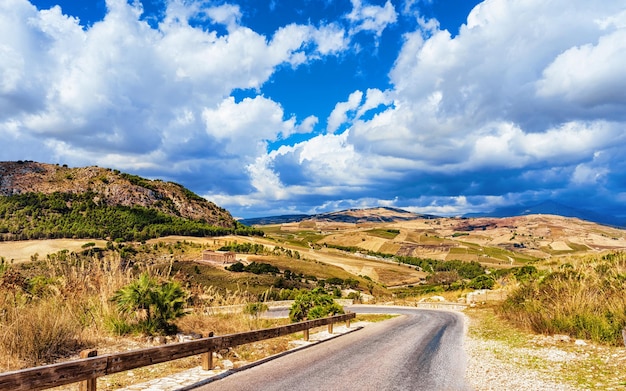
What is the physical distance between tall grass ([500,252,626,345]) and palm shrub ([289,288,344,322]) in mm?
8703

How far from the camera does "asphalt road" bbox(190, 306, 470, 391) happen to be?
820 cm

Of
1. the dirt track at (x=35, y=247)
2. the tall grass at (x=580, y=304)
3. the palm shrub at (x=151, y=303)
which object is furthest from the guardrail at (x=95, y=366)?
the dirt track at (x=35, y=247)

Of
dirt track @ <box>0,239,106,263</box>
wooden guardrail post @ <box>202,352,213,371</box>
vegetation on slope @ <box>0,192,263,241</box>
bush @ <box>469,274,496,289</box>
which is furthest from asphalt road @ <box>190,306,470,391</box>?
vegetation on slope @ <box>0,192,263,241</box>

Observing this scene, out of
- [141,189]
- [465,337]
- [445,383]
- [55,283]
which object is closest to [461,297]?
[465,337]

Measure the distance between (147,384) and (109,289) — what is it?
4.64m

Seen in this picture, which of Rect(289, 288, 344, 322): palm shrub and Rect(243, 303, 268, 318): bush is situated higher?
Rect(243, 303, 268, 318): bush

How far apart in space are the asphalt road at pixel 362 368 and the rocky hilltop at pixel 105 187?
5927 inches

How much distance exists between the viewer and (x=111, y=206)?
5625 inches

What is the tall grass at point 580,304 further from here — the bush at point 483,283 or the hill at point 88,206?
the hill at point 88,206

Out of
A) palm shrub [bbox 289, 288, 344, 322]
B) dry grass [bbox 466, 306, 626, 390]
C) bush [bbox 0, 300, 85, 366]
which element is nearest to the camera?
bush [bbox 0, 300, 85, 366]

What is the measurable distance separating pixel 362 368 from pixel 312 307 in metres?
12.2

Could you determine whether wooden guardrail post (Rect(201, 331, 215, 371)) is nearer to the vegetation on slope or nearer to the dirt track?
the dirt track

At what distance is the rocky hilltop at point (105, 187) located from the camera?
142 metres

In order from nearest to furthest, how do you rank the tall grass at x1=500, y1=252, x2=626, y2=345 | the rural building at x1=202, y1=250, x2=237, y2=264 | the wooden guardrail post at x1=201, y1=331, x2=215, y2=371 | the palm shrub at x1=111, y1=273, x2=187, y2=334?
the wooden guardrail post at x1=201, y1=331, x2=215, y2=371
the palm shrub at x1=111, y1=273, x2=187, y2=334
the tall grass at x1=500, y1=252, x2=626, y2=345
the rural building at x1=202, y1=250, x2=237, y2=264
